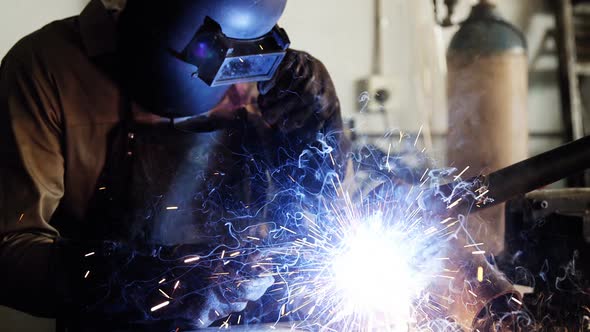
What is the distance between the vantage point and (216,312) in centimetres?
114

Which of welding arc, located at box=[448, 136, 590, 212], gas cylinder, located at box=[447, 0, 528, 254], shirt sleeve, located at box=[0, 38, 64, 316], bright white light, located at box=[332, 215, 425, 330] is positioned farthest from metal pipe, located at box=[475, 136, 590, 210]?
gas cylinder, located at box=[447, 0, 528, 254]

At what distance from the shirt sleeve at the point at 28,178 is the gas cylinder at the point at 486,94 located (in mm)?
1607

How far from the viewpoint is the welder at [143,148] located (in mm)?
1122

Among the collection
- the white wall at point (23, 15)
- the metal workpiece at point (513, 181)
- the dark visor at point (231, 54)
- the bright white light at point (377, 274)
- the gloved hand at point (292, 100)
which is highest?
the white wall at point (23, 15)

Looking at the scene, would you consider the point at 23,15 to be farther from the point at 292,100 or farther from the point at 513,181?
the point at 513,181

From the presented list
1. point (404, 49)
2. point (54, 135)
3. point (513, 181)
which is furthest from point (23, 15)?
point (404, 49)

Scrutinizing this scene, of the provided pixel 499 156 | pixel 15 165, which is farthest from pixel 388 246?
pixel 499 156

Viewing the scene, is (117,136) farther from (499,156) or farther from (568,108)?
(568,108)

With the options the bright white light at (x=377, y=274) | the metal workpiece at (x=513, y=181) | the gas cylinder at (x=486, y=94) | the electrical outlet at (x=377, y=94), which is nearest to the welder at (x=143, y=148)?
the bright white light at (x=377, y=274)

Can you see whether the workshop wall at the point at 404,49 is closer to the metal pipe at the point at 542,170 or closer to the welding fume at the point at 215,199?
the welding fume at the point at 215,199

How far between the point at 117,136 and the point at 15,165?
248 mm

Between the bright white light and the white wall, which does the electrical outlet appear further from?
the bright white light

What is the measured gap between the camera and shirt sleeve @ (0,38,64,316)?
4.06ft

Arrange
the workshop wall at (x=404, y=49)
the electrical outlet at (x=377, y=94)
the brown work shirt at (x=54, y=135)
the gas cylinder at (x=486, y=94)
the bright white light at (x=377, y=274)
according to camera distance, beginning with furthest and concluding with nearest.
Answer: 1. the electrical outlet at (x=377, y=94)
2. the workshop wall at (x=404, y=49)
3. the gas cylinder at (x=486, y=94)
4. the brown work shirt at (x=54, y=135)
5. the bright white light at (x=377, y=274)
